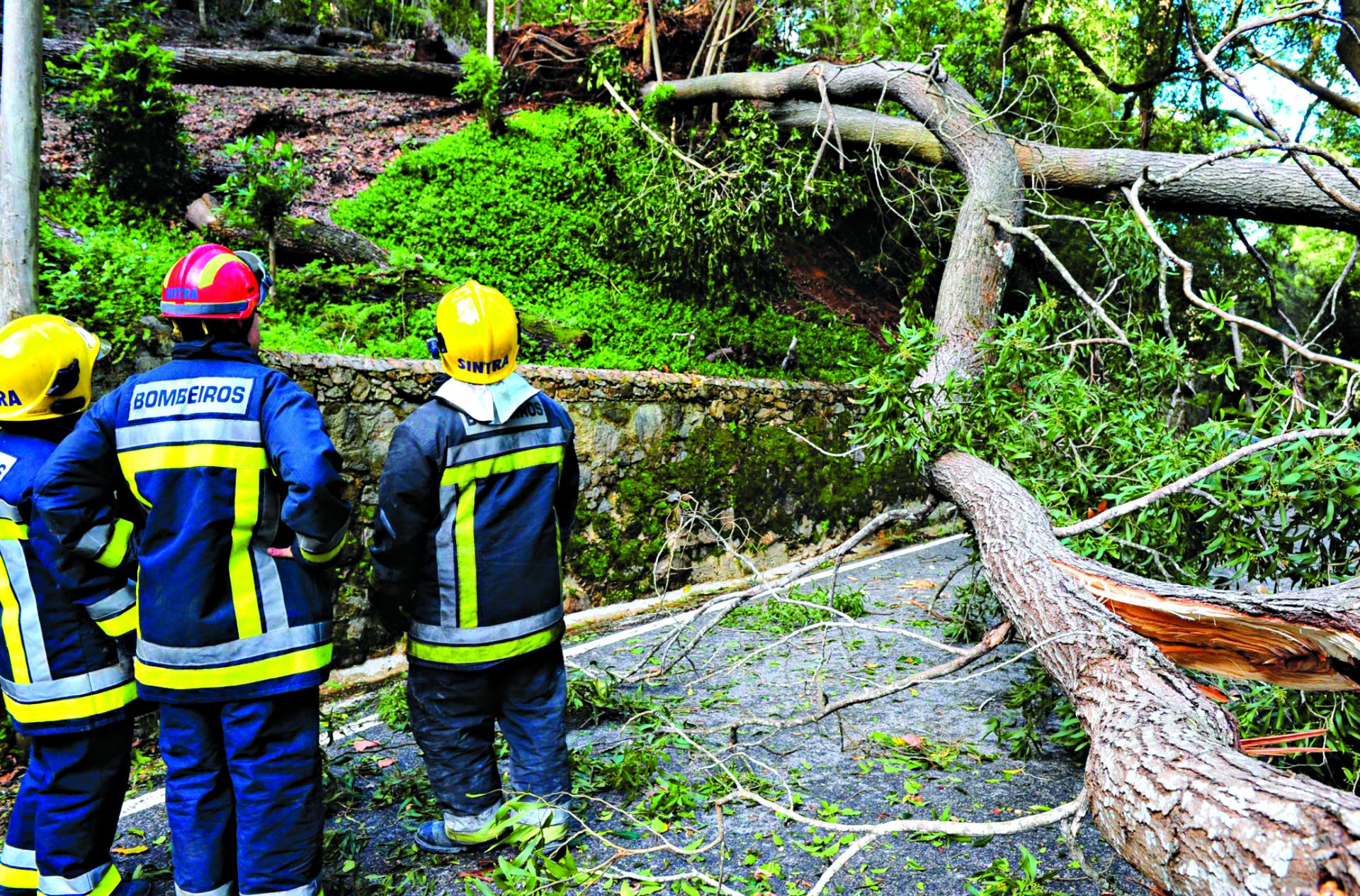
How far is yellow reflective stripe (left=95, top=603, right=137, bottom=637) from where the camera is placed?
2.79m

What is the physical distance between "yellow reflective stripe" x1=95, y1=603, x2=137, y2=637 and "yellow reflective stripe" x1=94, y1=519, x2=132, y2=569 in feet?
0.55

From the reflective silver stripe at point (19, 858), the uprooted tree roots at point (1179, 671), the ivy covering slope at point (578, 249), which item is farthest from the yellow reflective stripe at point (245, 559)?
the ivy covering slope at point (578, 249)

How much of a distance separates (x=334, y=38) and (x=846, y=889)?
671 inches

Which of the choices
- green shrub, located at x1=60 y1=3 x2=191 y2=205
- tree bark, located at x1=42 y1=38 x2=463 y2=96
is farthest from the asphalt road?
tree bark, located at x1=42 y1=38 x2=463 y2=96

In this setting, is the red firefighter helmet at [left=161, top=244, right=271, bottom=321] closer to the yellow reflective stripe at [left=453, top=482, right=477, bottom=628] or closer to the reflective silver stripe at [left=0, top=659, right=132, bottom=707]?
the yellow reflective stripe at [left=453, top=482, right=477, bottom=628]

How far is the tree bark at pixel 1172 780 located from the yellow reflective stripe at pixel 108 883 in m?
3.06

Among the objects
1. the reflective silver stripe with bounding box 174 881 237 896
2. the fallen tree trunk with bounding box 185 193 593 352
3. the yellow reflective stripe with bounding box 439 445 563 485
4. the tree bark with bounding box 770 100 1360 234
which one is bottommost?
the reflective silver stripe with bounding box 174 881 237 896

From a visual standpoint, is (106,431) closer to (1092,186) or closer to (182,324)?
(182,324)

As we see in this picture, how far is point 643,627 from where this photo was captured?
20.3 feet

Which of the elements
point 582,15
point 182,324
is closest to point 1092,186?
point 182,324

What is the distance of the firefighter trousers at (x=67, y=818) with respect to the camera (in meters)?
2.67

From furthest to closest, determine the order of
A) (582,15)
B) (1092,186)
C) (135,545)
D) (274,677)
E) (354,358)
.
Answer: (582,15) → (1092,186) → (354,358) → (135,545) → (274,677)

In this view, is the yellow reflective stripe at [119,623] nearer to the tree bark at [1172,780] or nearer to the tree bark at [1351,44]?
the tree bark at [1172,780]

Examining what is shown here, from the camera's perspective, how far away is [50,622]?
2.74 meters
